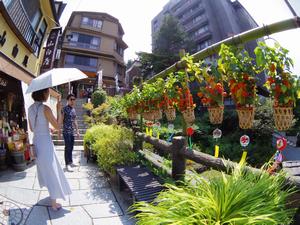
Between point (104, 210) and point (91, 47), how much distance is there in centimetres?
3137

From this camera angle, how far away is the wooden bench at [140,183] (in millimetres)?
3315

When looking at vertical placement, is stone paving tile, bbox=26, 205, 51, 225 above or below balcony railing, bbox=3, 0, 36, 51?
below

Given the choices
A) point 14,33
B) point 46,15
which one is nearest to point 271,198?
point 14,33

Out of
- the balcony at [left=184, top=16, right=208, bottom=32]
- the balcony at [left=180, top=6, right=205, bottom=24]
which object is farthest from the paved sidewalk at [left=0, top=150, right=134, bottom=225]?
the balcony at [left=180, top=6, right=205, bottom=24]

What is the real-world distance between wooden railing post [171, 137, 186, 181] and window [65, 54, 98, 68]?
1219 inches

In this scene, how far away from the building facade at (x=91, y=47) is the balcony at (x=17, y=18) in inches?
928

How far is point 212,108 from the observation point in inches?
92.7

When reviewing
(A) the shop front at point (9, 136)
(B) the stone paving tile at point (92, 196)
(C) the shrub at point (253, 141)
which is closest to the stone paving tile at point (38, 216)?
(B) the stone paving tile at point (92, 196)

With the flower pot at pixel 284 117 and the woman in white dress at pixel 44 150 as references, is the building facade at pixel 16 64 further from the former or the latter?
the flower pot at pixel 284 117

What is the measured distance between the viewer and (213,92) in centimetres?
227

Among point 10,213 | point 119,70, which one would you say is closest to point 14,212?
point 10,213

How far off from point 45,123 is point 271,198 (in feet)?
10.1

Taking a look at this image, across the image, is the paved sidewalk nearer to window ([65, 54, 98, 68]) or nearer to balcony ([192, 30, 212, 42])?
balcony ([192, 30, 212, 42])

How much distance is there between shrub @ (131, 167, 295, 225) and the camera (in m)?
1.89
